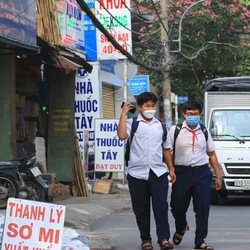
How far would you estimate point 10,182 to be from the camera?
14547mm

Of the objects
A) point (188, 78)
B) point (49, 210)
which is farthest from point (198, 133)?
point (188, 78)

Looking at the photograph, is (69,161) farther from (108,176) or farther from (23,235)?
(23,235)

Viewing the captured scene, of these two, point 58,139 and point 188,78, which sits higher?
point 188,78

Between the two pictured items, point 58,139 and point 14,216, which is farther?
point 58,139

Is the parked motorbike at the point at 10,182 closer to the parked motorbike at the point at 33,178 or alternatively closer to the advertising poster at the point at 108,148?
the parked motorbike at the point at 33,178

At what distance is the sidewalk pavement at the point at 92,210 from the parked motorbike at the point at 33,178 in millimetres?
539

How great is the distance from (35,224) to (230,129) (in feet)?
35.1

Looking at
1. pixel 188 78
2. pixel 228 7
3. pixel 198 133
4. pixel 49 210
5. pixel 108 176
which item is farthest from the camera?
pixel 188 78

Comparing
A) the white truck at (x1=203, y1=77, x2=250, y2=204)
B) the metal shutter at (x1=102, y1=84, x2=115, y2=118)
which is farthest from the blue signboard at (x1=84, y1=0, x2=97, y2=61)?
the white truck at (x1=203, y1=77, x2=250, y2=204)

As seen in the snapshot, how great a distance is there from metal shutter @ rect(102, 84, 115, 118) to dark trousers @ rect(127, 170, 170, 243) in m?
17.4

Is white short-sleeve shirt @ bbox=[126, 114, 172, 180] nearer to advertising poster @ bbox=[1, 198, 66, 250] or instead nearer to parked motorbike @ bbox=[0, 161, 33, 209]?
advertising poster @ bbox=[1, 198, 66, 250]

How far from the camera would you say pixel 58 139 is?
60.5 feet

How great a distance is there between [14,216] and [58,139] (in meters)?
11.2

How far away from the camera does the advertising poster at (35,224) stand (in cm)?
718
